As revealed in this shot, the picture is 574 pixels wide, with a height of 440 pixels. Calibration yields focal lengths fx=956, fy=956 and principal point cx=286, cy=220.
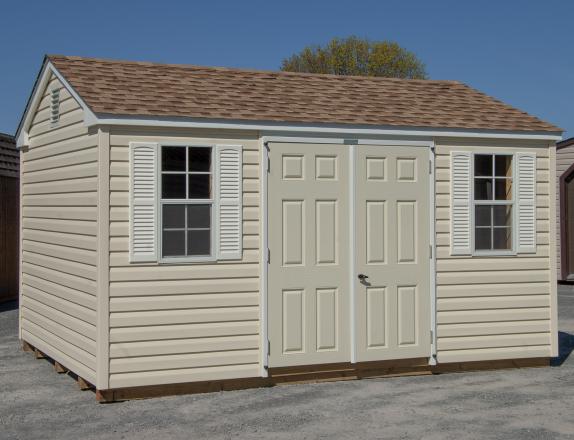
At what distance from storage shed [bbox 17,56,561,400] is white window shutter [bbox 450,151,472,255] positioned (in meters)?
0.02

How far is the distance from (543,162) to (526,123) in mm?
505

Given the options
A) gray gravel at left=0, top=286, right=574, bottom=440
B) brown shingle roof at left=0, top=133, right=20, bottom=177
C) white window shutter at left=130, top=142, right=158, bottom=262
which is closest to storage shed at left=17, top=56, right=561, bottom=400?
white window shutter at left=130, top=142, right=158, bottom=262

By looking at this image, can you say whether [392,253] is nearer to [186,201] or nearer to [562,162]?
[186,201]

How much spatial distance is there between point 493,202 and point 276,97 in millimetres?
2798

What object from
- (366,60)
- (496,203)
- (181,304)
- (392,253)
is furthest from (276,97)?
(366,60)

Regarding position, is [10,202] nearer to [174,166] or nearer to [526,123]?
[174,166]

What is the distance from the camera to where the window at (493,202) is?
438 inches

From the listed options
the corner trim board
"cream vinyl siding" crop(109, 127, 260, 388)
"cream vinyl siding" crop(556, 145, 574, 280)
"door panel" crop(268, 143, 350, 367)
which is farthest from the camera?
"cream vinyl siding" crop(556, 145, 574, 280)

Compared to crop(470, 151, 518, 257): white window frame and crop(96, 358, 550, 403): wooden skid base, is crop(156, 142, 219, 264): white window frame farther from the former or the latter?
crop(470, 151, 518, 257): white window frame

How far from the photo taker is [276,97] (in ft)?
35.9

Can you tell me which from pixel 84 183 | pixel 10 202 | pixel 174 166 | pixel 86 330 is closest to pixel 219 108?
pixel 174 166

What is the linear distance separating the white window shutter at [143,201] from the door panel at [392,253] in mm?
2270

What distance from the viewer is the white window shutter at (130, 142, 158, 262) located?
951cm

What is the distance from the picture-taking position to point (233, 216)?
9.98 metres
